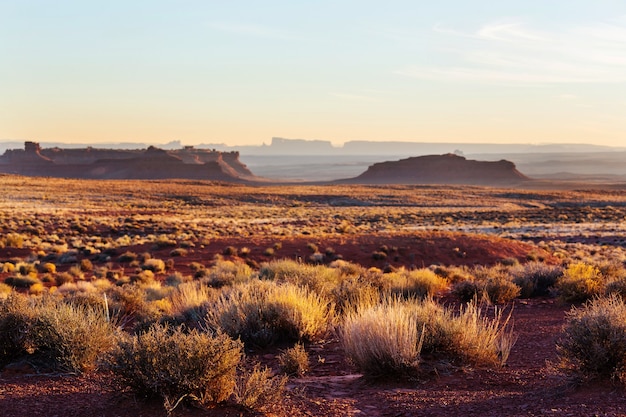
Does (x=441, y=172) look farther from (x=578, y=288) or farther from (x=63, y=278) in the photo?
Result: (x=578, y=288)

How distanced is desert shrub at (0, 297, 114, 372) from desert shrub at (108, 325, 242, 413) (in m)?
1.25

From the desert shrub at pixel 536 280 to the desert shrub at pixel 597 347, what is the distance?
7.17 metres

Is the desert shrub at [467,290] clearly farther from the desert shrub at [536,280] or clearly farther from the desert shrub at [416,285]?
the desert shrub at [536,280]

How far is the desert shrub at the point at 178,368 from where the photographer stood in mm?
4793

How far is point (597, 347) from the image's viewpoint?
5258mm

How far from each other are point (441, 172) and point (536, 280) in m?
164

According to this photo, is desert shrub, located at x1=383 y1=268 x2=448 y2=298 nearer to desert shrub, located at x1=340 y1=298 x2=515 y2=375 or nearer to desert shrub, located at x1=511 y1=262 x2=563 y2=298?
desert shrub, located at x1=511 y1=262 x2=563 y2=298

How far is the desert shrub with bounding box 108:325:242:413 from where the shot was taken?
4793 mm

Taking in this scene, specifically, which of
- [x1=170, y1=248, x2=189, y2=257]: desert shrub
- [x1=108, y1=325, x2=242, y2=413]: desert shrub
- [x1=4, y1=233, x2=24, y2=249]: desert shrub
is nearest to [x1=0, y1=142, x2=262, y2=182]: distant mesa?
[x1=4, y1=233, x2=24, y2=249]: desert shrub

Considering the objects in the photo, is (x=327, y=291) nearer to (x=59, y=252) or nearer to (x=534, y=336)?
(x=534, y=336)

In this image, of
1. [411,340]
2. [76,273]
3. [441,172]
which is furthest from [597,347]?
[441,172]

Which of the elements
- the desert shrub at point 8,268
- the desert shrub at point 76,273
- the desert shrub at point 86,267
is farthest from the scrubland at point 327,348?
the desert shrub at point 86,267

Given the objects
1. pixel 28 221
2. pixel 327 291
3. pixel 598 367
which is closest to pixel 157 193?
pixel 28 221

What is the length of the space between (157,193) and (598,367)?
85791 millimetres
